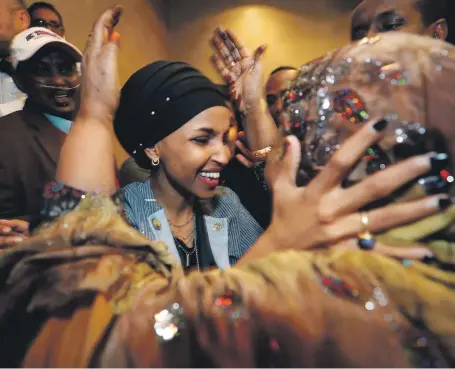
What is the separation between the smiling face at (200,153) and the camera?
35.4 inches

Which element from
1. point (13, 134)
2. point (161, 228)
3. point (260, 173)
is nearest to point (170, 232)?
point (161, 228)

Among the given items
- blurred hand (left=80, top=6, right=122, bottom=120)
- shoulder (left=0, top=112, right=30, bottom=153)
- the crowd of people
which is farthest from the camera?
shoulder (left=0, top=112, right=30, bottom=153)

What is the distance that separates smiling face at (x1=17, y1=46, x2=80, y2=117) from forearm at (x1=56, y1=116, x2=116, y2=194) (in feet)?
1.37

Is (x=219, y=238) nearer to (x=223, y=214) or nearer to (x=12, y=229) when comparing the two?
(x=223, y=214)

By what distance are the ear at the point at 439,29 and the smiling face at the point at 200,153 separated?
1.42ft

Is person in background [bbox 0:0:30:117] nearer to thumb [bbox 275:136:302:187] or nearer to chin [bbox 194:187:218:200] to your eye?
chin [bbox 194:187:218:200]

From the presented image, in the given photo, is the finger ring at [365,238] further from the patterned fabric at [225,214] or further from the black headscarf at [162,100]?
the black headscarf at [162,100]

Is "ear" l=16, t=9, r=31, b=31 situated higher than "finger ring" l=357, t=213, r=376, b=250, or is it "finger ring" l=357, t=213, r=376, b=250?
"ear" l=16, t=9, r=31, b=31

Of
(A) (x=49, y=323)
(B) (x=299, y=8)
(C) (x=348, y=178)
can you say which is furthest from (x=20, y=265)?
(B) (x=299, y=8)

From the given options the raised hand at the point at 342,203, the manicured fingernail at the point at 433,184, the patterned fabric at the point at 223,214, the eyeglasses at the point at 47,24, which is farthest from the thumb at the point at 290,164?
the eyeglasses at the point at 47,24

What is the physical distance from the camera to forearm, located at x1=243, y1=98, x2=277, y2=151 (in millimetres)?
879

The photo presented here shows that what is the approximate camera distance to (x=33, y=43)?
0.92 meters

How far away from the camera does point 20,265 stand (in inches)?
16.3

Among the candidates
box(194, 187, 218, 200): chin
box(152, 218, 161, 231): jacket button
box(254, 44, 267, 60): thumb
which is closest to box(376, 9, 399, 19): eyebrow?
box(254, 44, 267, 60): thumb
